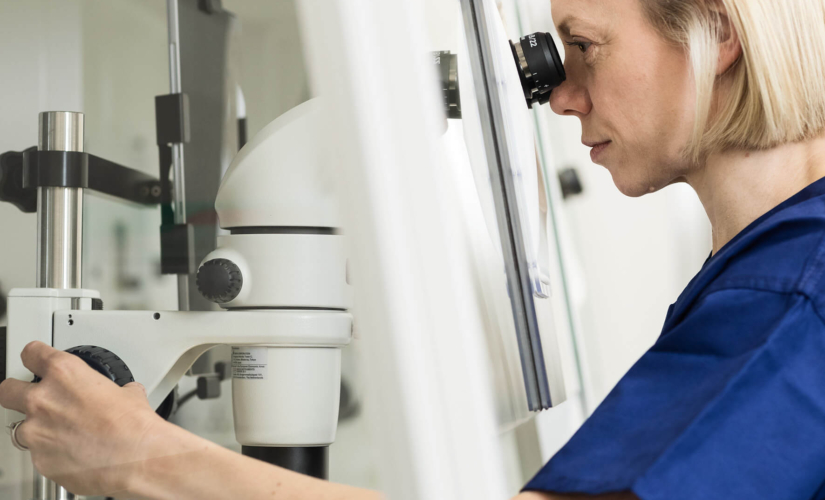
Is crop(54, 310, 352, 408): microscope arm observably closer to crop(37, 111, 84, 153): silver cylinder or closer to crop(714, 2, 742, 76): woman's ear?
crop(37, 111, 84, 153): silver cylinder

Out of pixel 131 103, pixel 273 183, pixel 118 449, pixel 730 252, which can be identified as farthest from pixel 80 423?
pixel 730 252

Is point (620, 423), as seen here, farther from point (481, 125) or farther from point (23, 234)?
point (23, 234)

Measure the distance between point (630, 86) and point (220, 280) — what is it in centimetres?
49

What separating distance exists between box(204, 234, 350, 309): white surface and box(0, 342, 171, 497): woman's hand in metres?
0.13

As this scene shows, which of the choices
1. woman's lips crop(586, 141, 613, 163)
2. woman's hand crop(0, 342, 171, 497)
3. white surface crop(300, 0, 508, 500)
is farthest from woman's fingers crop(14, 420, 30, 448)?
woman's lips crop(586, 141, 613, 163)

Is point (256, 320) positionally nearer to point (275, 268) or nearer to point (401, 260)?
point (275, 268)

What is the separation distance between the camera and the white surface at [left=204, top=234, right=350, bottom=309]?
0.61m

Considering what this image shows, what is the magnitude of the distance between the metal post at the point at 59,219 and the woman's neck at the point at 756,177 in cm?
70

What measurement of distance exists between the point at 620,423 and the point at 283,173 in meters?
0.37

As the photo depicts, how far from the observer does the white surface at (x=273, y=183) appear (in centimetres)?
57

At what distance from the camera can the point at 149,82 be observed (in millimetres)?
828

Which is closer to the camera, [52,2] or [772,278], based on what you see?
[772,278]

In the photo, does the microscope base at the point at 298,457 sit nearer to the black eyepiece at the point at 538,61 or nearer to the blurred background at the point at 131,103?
the blurred background at the point at 131,103

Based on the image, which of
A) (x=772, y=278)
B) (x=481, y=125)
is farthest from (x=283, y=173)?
(x=772, y=278)
